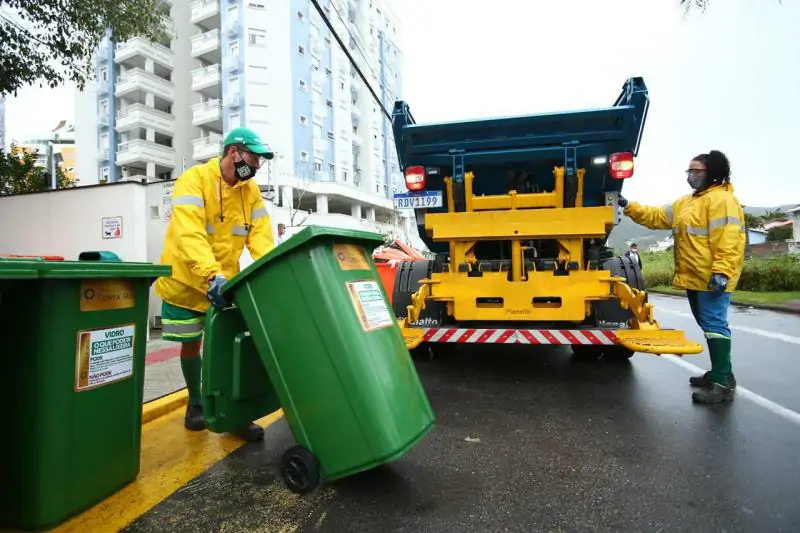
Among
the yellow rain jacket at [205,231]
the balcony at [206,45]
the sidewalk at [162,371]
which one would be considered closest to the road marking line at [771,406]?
the yellow rain jacket at [205,231]

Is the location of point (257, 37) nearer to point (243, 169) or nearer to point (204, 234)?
point (243, 169)

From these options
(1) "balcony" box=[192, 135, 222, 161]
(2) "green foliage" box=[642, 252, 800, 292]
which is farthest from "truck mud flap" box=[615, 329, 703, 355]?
(1) "balcony" box=[192, 135, 222, 161]

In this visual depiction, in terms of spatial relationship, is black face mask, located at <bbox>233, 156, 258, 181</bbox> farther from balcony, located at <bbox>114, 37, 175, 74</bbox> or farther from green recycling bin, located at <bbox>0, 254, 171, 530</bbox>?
balcony, located at <bbox>114, 37, 175, 74</bbox>

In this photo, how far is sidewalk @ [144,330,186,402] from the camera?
3807 millimetres

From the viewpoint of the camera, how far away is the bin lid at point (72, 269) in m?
1.59

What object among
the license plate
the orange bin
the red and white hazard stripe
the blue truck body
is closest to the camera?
the red and white hazard stripe

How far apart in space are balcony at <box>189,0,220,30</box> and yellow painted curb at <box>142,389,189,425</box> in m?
40.9

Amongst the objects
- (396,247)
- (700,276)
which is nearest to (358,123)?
(396,247)

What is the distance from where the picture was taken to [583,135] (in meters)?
4.03

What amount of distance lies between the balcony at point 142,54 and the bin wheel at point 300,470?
4288 centimetres

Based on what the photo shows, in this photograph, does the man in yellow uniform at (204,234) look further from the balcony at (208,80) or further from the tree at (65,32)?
the balcony at (208,80)

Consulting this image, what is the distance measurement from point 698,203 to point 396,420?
322cm

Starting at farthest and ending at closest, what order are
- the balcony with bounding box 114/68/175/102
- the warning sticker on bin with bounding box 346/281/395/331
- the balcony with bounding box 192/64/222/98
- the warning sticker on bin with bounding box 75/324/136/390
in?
the balcony with bounding box 114/68/175/102 → the balcony with bounding box 192/64/222/98 → the warning sticker on bin with bounding box 346/281/395/331 → the warning sticker on bin with bounding box 75/324/136/390

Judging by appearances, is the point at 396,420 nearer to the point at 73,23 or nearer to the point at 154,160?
the point at 73,23
